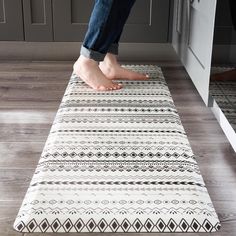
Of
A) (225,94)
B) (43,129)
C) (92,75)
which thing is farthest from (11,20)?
(225,94)

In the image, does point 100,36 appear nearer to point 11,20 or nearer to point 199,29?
point 199,29

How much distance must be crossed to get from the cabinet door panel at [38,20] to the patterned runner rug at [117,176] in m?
0.80

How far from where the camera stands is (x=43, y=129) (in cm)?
167

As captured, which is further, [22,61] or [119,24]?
[22,61]

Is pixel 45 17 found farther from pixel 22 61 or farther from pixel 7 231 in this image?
pixel 7 231

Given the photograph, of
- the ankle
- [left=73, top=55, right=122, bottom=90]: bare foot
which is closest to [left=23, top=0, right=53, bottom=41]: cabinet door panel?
the ankle

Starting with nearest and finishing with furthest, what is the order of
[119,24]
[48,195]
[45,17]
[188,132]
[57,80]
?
[48,195] < [188,132] < [119,24] < [57,80] < [45,17]

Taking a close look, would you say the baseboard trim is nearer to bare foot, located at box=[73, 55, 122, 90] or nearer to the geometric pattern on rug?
bare foot, located at box=[73, 55, 122, 90]

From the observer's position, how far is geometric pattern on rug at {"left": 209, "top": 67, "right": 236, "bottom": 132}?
143cm

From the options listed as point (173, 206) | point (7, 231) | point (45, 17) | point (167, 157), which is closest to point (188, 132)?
point (167, 157)

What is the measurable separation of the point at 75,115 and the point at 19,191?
0.54m

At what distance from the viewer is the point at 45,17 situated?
2514 millimetres

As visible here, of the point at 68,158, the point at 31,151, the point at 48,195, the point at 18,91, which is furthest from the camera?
the point at 18,91

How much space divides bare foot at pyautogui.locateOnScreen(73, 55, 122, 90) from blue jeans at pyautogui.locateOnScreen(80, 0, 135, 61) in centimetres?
4
